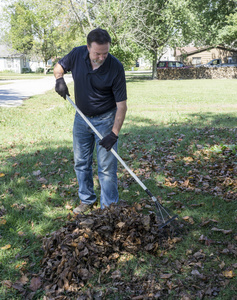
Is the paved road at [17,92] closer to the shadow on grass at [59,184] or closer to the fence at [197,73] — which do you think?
the shadow on grass at [59,184]

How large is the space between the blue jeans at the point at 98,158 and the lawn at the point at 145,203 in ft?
1.33

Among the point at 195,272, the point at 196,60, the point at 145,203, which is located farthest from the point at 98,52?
the point at 196,60

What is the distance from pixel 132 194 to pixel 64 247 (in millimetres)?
1804

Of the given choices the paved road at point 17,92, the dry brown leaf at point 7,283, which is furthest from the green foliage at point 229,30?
the dry brown leaf at point 7,283

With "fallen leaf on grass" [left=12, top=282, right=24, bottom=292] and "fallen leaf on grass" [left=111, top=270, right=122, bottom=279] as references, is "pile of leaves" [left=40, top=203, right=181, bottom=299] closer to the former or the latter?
"fallen leaf on grass" [left=111, top=270, right=122, bottom=279]

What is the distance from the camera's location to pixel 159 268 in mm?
3033

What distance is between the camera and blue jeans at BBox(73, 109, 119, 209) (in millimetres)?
3680

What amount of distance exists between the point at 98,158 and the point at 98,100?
0.70 meters

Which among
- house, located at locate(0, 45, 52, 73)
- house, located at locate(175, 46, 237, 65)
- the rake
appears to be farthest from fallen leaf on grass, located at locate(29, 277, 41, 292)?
house, located at locate(0, 45, 52, 73)

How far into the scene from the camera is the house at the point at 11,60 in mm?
65188

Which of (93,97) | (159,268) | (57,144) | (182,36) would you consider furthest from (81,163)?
(182,36)

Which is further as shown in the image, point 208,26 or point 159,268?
point 208,26

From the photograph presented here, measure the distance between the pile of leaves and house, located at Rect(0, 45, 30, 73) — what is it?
67022 millimetres

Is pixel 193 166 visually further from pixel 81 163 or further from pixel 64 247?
pixel 64 247
